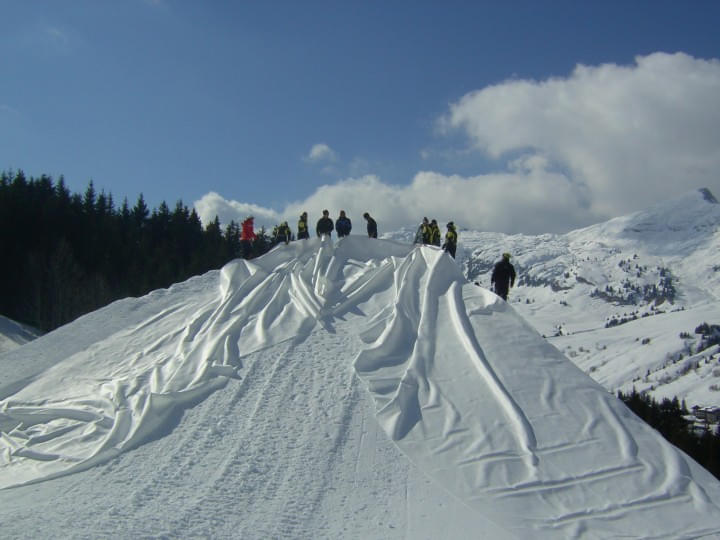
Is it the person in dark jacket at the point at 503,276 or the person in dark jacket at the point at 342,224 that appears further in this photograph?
the person in dark jacket at the point at 342,224

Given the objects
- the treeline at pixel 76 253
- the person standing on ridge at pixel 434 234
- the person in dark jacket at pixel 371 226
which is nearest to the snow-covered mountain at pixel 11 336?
the treeline at pixel 76 253

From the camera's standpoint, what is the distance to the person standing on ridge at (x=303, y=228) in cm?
2548

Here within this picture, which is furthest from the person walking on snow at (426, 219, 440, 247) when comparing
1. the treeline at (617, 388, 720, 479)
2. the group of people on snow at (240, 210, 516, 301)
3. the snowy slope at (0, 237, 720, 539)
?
the treeline at (617, 388, 720, 479)

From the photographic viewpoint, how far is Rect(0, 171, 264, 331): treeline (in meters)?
45.9

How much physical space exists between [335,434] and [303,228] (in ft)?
54.3

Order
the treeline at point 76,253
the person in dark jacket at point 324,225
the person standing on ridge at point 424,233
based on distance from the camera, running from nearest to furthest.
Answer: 1. the person standing on ridge at point 424,233
2. the person in dark jacket at point 324,225
3. the treeline at point 76,253

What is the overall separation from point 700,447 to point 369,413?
12.9m

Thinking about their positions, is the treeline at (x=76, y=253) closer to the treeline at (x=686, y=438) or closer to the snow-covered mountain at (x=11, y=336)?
the snow-covered mountain at (x=11, y=336)

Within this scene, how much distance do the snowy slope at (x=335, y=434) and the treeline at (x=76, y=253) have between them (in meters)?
33.1

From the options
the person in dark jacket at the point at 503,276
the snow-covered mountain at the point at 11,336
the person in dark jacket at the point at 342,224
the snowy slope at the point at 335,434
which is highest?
the person in dark jacket at the point at 342,224

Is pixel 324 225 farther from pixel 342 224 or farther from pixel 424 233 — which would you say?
pixel 424 233

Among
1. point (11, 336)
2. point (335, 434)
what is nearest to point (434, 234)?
point (335, 434)

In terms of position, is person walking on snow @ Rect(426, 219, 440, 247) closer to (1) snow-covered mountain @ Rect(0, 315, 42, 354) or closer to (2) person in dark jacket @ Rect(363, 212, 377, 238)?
(2) person in dark jacket @ Rect(363, 212, 377, 238)

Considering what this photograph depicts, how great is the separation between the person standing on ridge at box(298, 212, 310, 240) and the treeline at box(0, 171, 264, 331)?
23.8m
